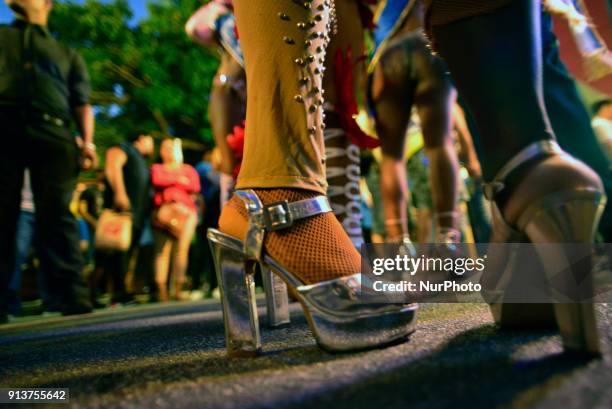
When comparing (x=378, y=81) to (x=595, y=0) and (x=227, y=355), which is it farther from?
(x=227, y=355)

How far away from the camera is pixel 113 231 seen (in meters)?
3.86

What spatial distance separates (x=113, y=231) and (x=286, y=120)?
11.2 ft

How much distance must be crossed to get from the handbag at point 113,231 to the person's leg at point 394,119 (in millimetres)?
2375

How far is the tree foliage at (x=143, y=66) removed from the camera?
12.5 meters

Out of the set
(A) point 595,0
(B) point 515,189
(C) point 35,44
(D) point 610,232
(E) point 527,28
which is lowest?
(D) point 610,232

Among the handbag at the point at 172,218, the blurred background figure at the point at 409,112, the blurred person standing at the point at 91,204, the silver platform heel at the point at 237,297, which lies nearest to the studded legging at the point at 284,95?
the silver platform heel at the point at 237,297

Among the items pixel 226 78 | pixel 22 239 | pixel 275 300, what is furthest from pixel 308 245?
pixel 22 239

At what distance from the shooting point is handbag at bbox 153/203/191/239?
413cm

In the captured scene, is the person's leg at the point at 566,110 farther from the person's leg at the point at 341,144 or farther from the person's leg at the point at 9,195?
the person's leg at the point at 9,195

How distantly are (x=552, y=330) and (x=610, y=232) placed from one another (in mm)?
540

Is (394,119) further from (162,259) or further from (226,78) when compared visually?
(162,259)

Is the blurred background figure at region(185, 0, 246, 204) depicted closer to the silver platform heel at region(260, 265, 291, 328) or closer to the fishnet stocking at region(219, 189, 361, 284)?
the silver platform heel at region(260, 265, 291, 328)

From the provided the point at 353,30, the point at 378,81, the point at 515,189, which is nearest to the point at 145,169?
the point at 378,81

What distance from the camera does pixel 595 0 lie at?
1238mm
